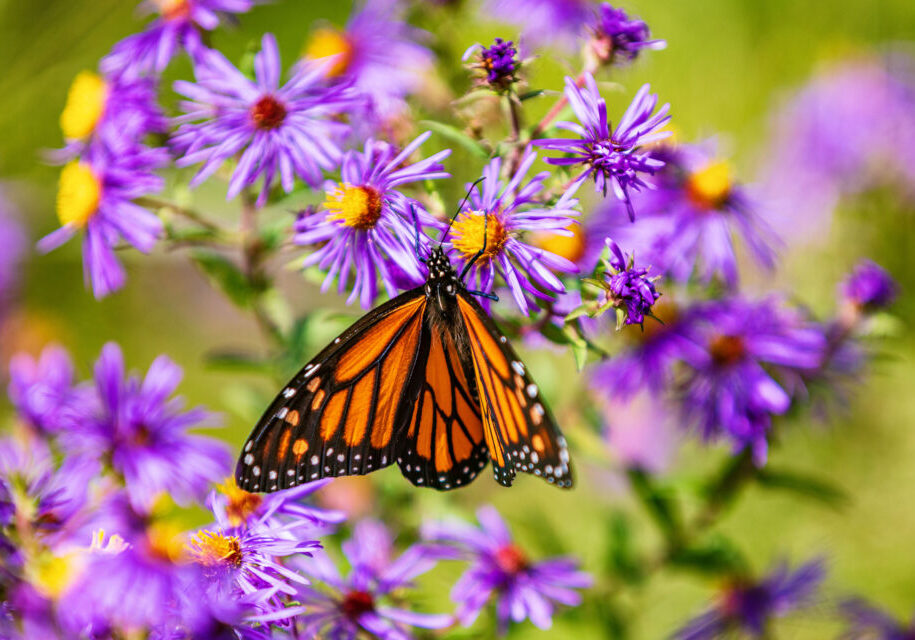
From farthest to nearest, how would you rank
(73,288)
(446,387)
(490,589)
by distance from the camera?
1. (73,288)
2. (490,589)
3. (446,387)

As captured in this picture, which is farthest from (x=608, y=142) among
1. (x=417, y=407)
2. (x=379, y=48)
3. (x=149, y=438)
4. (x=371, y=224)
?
(x=149, y=438)

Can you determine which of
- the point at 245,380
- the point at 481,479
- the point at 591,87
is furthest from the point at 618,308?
the point at 245,380

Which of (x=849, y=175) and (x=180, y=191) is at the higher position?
(x=180, y=191)

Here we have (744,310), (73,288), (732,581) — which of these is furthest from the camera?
(73,288)

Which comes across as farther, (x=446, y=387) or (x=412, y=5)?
(x=412, y=5)

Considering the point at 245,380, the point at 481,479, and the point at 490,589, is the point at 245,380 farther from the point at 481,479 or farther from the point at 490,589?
the point at 490,589

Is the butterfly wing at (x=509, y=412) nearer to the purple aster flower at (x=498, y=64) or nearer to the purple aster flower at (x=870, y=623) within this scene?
the purple aster flower at (x=498, y=64)

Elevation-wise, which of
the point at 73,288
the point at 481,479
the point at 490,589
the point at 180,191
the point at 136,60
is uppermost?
the point at 136,60

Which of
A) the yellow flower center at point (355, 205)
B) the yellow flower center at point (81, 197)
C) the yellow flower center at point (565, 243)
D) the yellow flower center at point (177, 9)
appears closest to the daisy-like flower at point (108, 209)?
the yellow flower center at point (81, 197)
